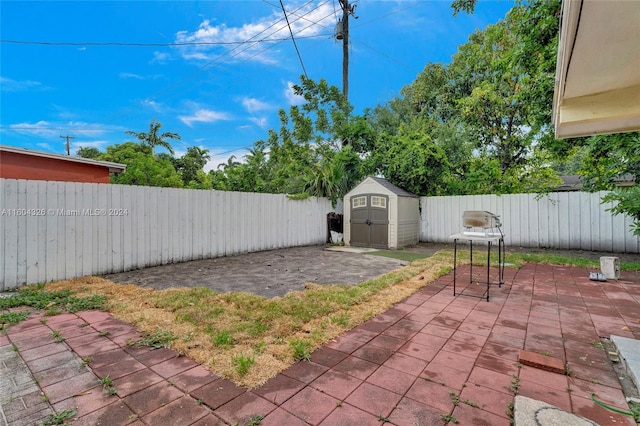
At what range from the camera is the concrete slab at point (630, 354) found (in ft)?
6.20

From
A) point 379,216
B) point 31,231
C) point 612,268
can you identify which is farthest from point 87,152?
point 612,268

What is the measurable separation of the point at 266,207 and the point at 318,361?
238 inches

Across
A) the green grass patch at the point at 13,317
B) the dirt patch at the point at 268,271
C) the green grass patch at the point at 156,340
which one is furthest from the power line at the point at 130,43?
the green grass patch at the point at 156,340

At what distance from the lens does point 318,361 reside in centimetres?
215

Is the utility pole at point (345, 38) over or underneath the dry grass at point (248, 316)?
over

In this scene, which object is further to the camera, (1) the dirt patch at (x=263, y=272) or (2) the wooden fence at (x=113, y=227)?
(1) the dirt patch at (x=263, y=272)

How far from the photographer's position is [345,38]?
11.4m

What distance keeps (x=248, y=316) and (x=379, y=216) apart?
241 inches

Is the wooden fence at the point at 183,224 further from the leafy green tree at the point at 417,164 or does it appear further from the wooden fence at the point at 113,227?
the leafy green tree at the point at 417,164

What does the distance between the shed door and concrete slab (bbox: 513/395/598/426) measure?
680 centimetres

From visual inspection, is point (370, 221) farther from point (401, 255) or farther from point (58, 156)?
point (58, 156)

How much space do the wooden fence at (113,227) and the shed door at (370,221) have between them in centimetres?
257

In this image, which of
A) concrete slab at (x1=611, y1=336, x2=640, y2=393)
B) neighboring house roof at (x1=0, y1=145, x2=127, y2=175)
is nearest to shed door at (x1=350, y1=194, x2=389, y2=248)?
concrete slab at (x1=611, y1=336, x2=640, y2=393)

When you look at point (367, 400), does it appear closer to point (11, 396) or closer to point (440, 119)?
point (11, 396)
